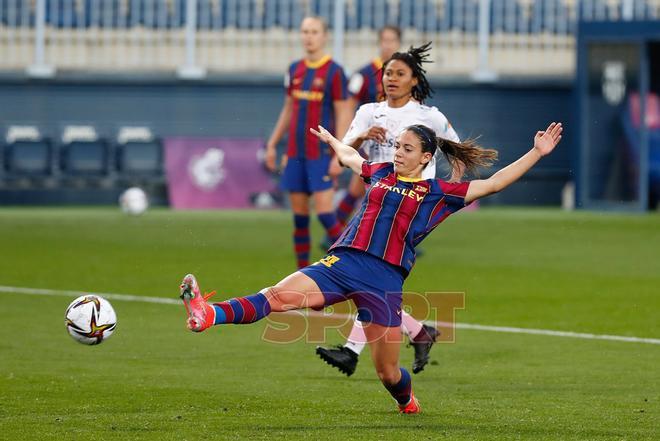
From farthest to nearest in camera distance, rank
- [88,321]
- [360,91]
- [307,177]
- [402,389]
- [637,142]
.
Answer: [637,142], [360,91], [307,177], [88,321], [402,389]

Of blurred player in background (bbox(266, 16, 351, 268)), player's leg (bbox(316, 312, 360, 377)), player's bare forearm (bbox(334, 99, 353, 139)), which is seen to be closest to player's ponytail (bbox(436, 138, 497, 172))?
player's leg (bbox(316, 312, 360, 377))

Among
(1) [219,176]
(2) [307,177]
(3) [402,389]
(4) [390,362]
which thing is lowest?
(1) [219,176]

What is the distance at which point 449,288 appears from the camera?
43.6 feet

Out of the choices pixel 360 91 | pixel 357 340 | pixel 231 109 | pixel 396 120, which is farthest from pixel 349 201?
pixel 231 109

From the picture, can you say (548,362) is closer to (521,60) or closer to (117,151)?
(117,151)

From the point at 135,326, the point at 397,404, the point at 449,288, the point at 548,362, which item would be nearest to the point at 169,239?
the point at 449,288

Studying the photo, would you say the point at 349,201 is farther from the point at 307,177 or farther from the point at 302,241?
the point at 302,241

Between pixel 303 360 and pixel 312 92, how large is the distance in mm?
5117

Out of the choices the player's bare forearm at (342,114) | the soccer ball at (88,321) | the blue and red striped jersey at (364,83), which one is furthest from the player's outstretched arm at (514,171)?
the blue and red striped jersey at (364,83)

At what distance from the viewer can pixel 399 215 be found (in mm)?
7410

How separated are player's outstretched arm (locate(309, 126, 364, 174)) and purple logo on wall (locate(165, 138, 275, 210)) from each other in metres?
17.3

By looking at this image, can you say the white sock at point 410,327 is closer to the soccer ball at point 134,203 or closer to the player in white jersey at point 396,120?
the player in white jersey at point 396,120

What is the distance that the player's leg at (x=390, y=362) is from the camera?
7156 millimetres

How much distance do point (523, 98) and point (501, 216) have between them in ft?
15.5
